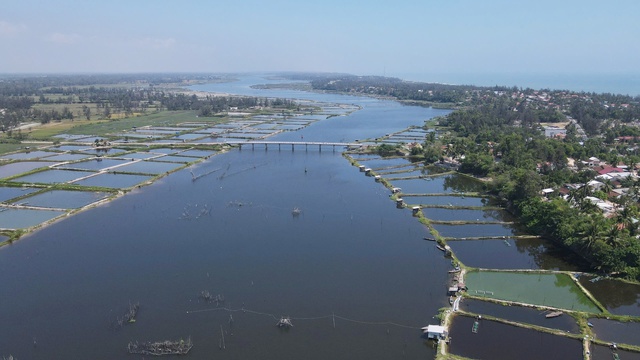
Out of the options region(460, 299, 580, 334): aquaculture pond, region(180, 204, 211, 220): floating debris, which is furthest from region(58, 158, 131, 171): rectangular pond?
region(460, 299, 580, 334): aquaculture pond

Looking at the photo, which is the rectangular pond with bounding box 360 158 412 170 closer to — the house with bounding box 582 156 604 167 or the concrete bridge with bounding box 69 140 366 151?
the concrete bridge with bounding box 69 140 366 151

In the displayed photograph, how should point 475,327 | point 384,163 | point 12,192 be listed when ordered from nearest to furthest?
point 475,327 → point 12,192 → point 384,163

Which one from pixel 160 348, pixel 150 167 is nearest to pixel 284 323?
pixel 160 348

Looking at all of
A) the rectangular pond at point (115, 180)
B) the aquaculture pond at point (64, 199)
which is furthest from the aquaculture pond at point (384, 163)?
the aquaculture pond at point (64, 199)

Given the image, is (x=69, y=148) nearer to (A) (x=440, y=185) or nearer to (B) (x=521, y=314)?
(A) (x=440, y=185)

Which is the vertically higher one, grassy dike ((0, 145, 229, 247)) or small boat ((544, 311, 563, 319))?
grassy dike ((0, 145, 229, 247))

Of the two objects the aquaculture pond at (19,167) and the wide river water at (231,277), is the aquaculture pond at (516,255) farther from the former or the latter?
the aquaculture pond at (19,167)

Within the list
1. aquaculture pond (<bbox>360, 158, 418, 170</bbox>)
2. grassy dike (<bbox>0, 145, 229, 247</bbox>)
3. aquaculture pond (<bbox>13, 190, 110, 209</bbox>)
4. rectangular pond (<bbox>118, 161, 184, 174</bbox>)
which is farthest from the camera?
aquaculture pond (<bbox>360, 158, 418, 170</bbox>)
